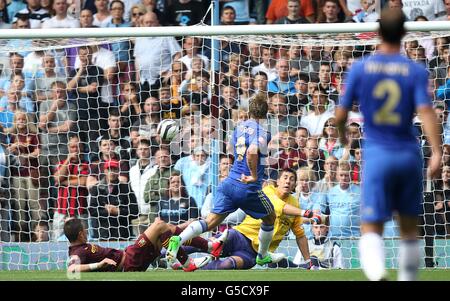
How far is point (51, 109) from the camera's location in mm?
15469

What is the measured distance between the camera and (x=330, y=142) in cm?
1494

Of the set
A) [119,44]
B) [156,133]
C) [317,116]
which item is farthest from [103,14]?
[317,116]

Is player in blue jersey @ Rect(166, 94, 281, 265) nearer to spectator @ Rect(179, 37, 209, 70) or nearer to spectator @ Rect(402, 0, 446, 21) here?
spectator @ Rect(179, 37, 209, 70)

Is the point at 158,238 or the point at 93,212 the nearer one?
the point at 158,238

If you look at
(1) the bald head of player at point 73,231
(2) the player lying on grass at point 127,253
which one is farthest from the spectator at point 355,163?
(1) the bald head of player at point 73,231

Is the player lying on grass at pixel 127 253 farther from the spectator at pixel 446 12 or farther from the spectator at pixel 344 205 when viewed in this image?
the spectator at pixel 446 12

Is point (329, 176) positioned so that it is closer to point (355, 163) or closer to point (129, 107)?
point (355, 163)

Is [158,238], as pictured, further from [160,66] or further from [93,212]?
[160,66]

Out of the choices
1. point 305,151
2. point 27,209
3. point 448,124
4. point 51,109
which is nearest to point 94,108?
point 51,109

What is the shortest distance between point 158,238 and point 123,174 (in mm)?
2520

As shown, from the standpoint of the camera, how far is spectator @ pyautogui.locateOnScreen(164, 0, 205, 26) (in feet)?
57.8

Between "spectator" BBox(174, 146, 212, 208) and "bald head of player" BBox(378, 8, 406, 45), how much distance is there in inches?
283

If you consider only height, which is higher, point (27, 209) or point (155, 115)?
point (155, 115)

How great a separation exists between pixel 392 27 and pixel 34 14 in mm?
11360
